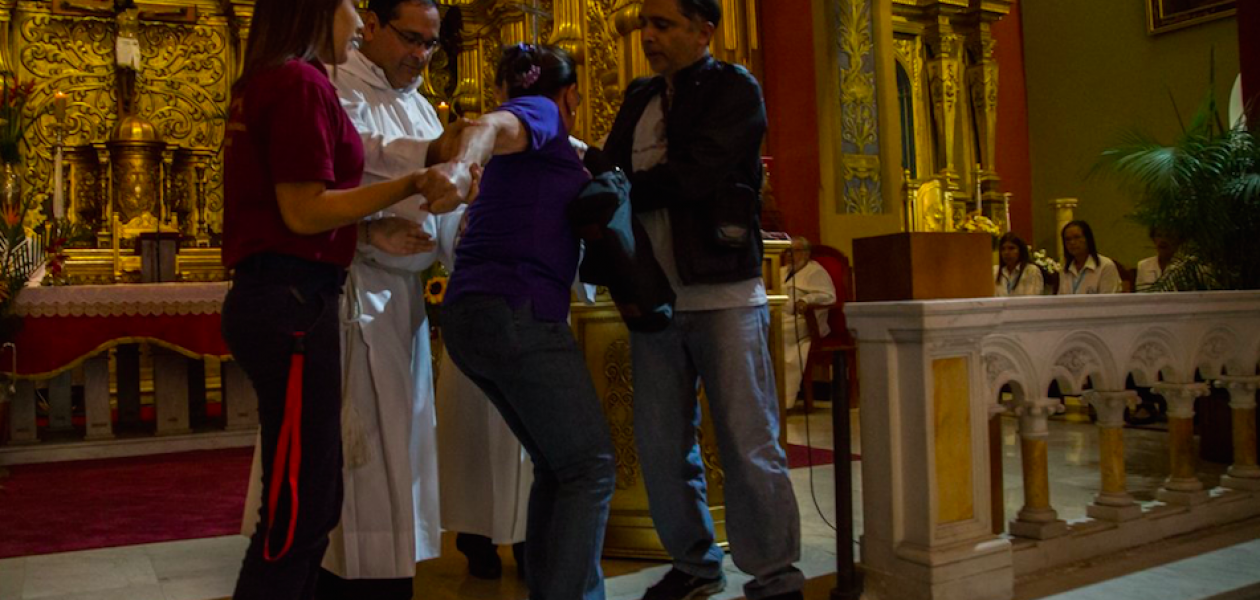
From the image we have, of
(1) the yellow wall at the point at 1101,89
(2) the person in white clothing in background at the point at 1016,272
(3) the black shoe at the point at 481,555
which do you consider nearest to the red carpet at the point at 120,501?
(3) the black shoe at the point at 481,555

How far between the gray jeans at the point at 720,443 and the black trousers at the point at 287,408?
1.05 m

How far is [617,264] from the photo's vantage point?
2.26m

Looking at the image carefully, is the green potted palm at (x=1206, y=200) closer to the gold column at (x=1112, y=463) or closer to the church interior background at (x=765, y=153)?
the church interior background at (x=765, y=153)

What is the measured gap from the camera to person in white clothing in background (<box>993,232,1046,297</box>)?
7312 millimetres

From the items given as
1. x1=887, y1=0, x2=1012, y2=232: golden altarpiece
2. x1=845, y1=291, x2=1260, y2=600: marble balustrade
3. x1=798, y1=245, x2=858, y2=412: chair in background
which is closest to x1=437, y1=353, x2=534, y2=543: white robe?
x1=845, y1=291, x2=1260, y2=600: marble balustrade

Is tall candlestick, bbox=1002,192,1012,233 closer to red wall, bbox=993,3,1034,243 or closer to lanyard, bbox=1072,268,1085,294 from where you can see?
red wall, bbox=993,3,1034,243

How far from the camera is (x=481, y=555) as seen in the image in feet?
9.96

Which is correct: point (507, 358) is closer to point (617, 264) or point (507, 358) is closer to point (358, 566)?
point (617, 264)

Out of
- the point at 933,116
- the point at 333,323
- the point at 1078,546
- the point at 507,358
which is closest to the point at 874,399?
the point at 1078,546

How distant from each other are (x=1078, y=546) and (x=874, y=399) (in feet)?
2.92

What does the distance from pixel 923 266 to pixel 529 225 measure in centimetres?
115

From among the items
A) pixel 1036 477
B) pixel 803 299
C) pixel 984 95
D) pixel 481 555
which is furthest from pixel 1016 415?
pixel 984 95

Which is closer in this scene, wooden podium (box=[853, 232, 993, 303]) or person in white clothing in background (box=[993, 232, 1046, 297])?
wooden podium (box=[853, 232, 993, 303])

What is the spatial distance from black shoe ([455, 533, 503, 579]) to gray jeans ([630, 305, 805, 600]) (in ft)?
1.98
